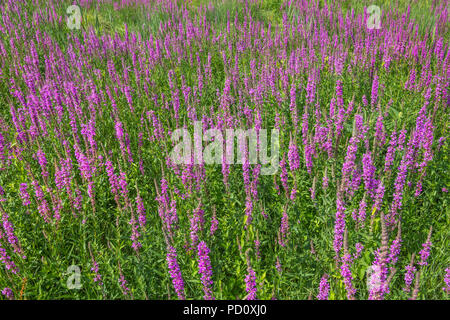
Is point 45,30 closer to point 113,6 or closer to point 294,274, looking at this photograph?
point 113,6

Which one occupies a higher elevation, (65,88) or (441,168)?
(65,88)

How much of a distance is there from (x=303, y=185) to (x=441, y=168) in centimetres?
139

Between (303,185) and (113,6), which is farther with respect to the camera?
(113,6)

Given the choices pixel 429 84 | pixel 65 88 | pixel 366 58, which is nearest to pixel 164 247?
pixel 65 88

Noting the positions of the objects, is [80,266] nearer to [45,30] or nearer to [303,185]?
[303,185]

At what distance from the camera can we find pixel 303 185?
3197 millimetres

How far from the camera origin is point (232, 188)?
131 inches

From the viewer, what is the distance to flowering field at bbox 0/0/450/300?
248cm

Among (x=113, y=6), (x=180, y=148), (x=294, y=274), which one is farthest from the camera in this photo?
(x=113, y=6)

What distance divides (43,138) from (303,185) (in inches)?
135

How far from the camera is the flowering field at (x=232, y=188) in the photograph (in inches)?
97.7

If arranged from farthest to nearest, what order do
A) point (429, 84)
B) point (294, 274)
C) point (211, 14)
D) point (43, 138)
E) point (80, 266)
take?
point (211, 14) → point (429, 84) → point (43, 138) → point (80, 266) → point (294, 274)

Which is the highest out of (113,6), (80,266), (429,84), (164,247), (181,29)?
(113,6)

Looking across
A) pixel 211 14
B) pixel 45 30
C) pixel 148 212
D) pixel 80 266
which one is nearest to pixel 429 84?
pixel 148 212
